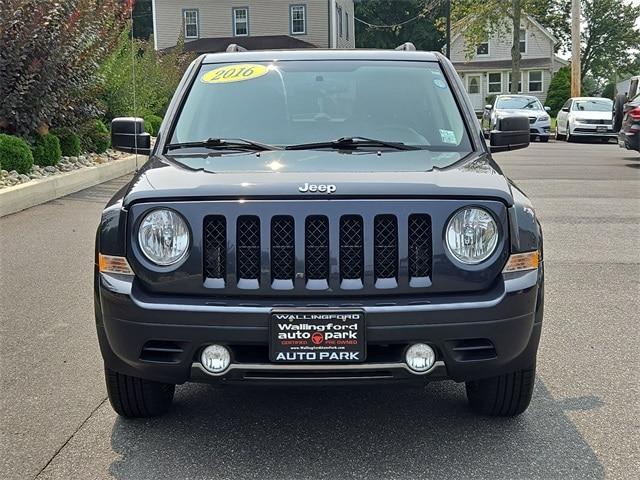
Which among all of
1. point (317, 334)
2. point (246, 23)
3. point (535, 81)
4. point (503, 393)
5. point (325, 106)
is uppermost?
point (246, 23)

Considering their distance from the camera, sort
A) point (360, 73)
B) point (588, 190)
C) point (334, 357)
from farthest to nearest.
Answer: point (588, 190) → point (360, 73) → point (334, 357)

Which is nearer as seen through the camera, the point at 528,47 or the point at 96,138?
the point at 96,138

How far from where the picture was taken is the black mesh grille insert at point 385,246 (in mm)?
3359

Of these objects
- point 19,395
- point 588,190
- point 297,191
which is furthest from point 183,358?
point 588,190

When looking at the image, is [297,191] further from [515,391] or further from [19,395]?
[19,395]

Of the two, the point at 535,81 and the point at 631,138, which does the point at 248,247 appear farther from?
the point at 535,81

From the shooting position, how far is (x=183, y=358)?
3.36 m

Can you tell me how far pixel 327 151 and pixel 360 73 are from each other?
90cm

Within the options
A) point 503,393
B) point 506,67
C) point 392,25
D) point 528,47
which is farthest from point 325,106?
point 392,25

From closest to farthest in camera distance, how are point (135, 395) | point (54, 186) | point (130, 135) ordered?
1. point (135, 395)
2. point (130, 135)
3. point (54, 186)

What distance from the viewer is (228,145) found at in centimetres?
430

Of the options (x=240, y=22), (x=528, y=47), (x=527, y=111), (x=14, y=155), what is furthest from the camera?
(x=528, y=47)

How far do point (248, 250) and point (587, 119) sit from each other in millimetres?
25825

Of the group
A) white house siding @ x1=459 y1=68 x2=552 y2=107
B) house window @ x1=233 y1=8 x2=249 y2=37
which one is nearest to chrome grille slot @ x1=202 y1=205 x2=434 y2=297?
house window @ x1=233 y1=8 x2=249 y2=37
